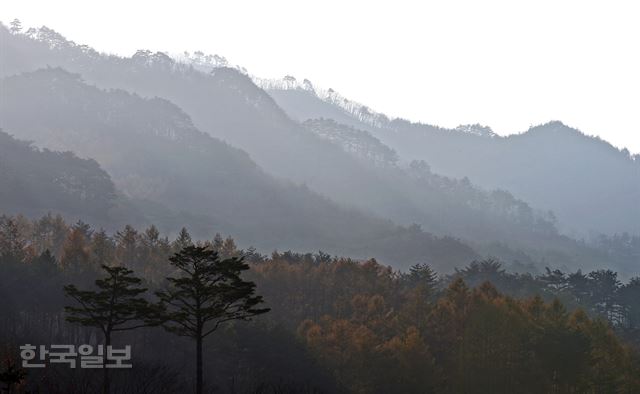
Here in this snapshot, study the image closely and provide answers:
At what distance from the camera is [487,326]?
9112 cm

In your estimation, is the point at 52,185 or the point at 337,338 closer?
the point at 337,338

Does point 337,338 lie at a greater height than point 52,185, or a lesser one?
lesser

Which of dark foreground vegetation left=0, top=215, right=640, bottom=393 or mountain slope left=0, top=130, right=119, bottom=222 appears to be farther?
mountain slope left=0, top=130, right=119, bottom=222

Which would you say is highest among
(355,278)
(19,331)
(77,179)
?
(77,179)

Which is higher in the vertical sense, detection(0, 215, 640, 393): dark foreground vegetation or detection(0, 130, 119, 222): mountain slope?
detection(0, 130, 119, 222): mountain slope

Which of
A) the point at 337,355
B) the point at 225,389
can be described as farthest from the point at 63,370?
the point at 337,355

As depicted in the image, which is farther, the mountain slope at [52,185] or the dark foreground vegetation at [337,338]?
the mountain slope at [52,185]

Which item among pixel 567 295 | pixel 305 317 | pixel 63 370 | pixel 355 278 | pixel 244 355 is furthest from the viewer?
pixel 567 295

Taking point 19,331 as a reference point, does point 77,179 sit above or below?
above

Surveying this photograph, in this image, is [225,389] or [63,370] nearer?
[63,370]

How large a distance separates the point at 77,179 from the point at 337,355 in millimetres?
119571

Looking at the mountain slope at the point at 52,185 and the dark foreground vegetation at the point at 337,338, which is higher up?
the mountain slope at the point at 52,185

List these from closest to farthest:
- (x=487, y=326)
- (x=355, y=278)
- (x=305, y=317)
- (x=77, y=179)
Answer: (x=487, y=326)
(x=305, y=317)
(x=355, y=278)
(x=77, y=179)

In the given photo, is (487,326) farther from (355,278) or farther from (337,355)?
(355,278)
